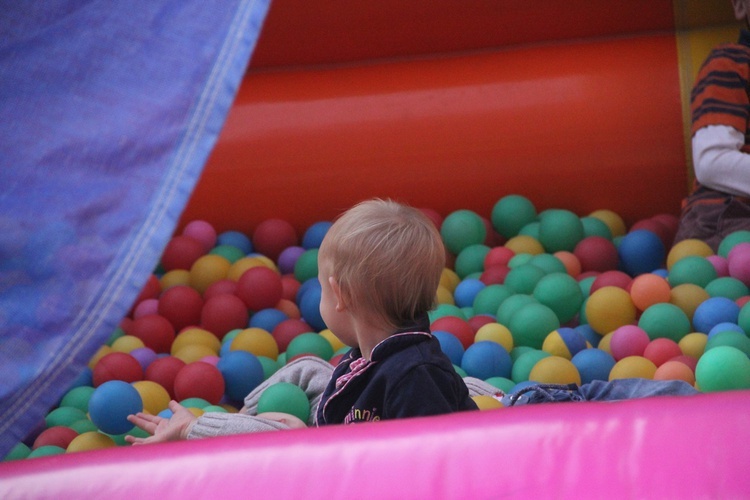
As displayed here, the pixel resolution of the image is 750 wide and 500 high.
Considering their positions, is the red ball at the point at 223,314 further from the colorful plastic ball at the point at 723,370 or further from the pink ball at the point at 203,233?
the colorful plastic ball at the point at 723,370

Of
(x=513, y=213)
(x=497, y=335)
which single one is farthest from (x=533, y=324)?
(x=513, y=213)

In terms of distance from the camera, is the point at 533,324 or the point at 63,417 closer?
the point at 63,417

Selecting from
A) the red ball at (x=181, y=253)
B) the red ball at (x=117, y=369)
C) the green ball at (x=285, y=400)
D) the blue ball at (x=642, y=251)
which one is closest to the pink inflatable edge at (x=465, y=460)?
the green ball at (x=285, y=400)

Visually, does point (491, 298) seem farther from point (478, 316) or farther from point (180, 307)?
point (180, 307)

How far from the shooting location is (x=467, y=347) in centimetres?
160

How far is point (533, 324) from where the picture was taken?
159cm

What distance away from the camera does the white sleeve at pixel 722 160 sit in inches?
70.8

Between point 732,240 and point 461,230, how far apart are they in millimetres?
521

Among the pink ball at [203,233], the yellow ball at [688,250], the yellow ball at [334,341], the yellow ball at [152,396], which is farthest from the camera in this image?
the pink ball at [203,233]

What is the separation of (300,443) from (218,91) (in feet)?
0.98

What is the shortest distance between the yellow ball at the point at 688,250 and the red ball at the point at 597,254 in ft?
0.42

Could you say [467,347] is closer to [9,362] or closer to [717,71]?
[717,71]

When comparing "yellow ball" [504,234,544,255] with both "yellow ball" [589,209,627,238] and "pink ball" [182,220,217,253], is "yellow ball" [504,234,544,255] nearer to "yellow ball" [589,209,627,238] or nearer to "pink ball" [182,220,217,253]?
"yellow ball" [589,209,627,238]

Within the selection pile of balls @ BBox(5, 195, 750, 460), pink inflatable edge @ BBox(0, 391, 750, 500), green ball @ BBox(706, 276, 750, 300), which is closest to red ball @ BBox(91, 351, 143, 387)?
pile of balls @ BBox(5, 195, 750, 460)
